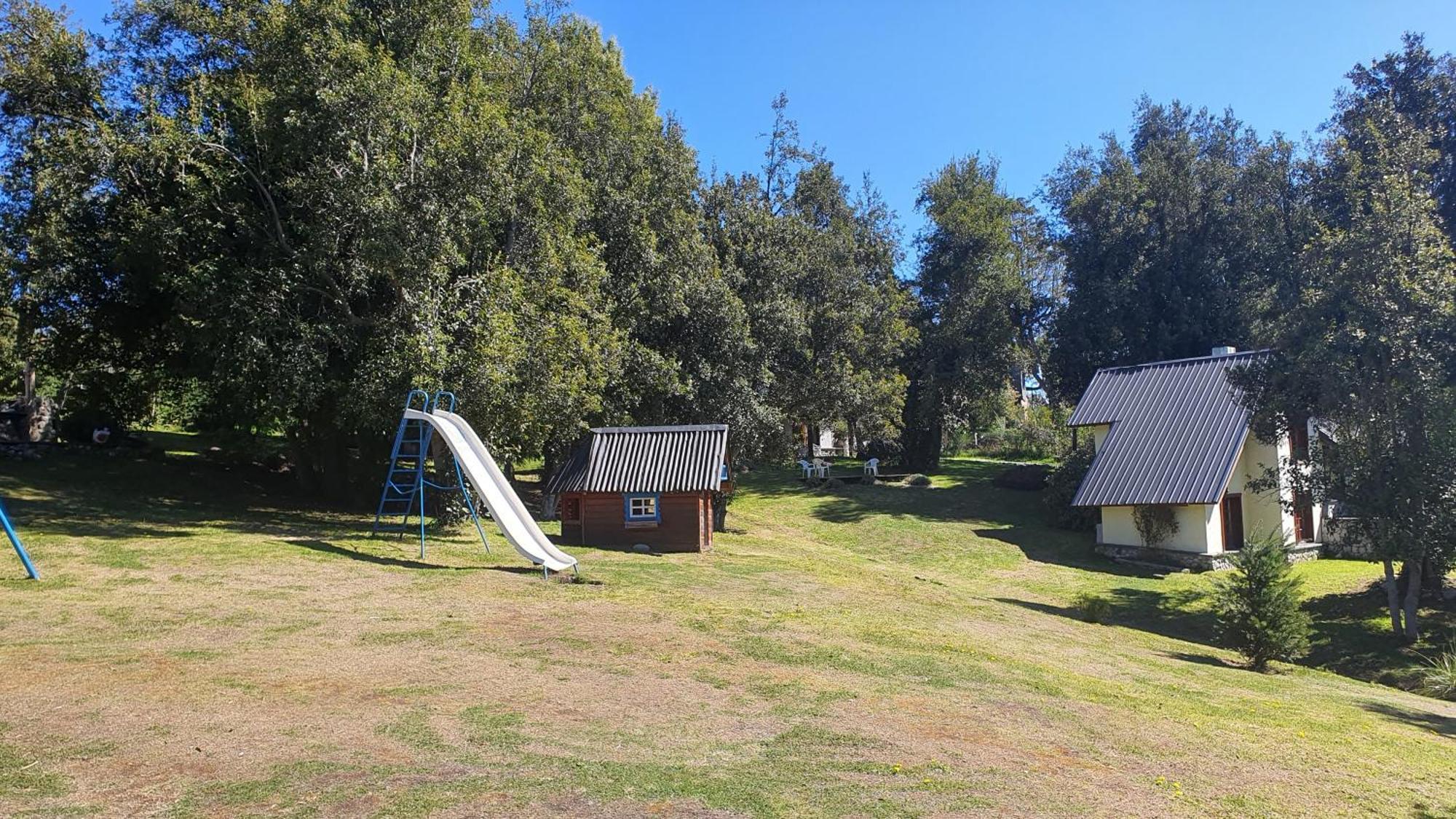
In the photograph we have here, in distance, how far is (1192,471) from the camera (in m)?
28.6

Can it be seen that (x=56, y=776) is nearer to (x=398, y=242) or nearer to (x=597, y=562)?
(x=597, y=562)

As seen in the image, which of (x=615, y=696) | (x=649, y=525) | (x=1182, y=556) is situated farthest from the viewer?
(x=1182, y=556)

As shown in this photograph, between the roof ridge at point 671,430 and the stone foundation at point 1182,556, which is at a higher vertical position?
the roof ridge at point 671,430

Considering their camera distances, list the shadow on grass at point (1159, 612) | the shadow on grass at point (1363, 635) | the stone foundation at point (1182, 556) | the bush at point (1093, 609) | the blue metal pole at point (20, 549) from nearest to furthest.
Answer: the blue metal pole at point (20, 549)
the shadow on grass at point (1363, 635)
the shadow on grass at point (1159, 612)
the bush at point (1093, 609)
the stone foundation at point (1182, 556)

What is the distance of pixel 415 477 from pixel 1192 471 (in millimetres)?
22984

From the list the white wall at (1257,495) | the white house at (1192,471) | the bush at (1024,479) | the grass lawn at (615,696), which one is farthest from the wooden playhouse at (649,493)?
the bush at (1024,479)

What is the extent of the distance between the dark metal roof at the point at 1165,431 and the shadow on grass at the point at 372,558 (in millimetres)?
20810

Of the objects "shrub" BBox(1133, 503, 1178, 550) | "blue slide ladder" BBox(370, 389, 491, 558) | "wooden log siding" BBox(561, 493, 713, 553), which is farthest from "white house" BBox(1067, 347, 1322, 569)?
"blue slide ladder" BBox(370, 389, 491, 558)

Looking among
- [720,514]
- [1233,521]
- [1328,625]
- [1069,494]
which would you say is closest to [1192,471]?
[1233,521]

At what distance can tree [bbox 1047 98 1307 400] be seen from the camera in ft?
140

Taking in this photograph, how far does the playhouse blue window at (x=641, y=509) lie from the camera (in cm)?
2447

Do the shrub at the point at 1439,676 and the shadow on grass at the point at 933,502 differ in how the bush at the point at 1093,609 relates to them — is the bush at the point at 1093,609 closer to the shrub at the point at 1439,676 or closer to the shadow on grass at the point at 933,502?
the shrub at the point at 1439,676

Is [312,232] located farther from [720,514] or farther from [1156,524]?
[1156,524]

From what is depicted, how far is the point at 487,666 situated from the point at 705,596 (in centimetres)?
684
